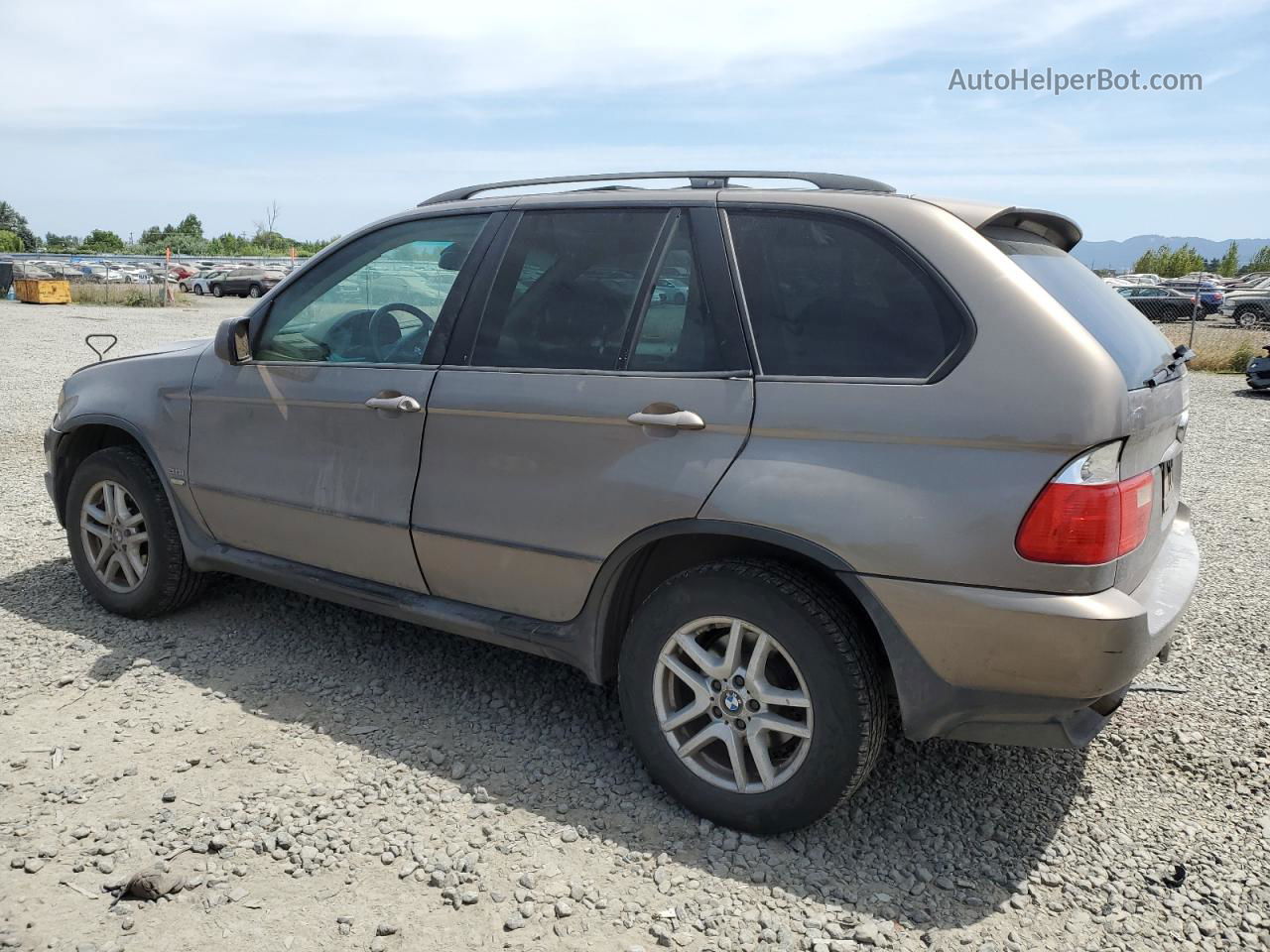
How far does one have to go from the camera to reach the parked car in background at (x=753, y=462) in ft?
8.45

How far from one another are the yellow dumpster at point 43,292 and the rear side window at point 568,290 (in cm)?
3209

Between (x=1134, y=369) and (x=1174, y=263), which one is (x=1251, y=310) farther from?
(x=1174, y=263)

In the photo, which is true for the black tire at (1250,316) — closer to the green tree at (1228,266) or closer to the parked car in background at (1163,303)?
the parked car in background at (1163,303)

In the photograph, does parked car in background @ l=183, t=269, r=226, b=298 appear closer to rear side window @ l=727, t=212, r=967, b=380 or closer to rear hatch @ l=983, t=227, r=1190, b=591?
rear side window @ l=727, t=212, r=967, b=380

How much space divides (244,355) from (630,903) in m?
2.59

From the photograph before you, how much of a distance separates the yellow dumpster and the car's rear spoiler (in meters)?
33.2

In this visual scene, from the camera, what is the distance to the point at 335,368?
12.4 feet

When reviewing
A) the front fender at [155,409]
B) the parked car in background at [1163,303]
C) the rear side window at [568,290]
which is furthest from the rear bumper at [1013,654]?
the parked car in background at [1163,303]

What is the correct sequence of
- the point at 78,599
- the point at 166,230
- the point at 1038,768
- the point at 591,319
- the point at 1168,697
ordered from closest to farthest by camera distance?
the point at 591,319
the point at 1038,768
the point at 1168,697
the point at 78,599
the point at 166,230

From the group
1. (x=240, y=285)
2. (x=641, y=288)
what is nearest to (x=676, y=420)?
(x=641, y=288)

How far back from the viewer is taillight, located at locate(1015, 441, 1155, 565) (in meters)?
2.50

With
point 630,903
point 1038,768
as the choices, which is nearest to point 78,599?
point 630,903

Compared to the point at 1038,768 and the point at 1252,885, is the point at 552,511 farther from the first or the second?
the point at 1252,885

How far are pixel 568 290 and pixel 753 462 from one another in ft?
3.08
